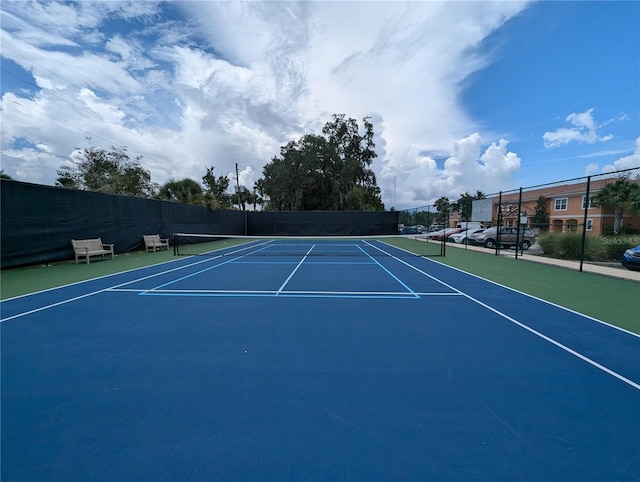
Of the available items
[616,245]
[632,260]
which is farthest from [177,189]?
[616,245]

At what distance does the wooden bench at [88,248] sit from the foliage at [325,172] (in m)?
25.5

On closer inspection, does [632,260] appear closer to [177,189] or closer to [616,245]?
[616,245]

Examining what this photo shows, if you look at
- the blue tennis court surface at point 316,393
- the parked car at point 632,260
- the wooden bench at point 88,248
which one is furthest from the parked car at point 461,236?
the wooden bench at point 88,248

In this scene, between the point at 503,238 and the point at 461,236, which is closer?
the point at 503,238

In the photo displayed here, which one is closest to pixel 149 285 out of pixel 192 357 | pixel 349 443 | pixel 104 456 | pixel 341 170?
pixel 192 357

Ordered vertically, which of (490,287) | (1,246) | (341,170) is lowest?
(490,287)

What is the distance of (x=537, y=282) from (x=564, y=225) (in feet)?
36.0

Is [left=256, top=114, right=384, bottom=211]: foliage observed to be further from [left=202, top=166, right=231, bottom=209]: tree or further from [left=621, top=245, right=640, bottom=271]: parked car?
[left=621, top=245, right=640, bottom=271]: parked car

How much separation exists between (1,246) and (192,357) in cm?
962

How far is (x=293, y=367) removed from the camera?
334 centimetres

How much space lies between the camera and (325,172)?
36875 millimetres

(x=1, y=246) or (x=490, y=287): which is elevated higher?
(x=1, y=246)

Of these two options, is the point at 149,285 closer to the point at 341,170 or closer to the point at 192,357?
the point at 192,357

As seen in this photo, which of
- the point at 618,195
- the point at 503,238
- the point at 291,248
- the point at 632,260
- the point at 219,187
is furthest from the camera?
the point at 219,187
